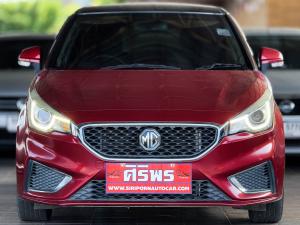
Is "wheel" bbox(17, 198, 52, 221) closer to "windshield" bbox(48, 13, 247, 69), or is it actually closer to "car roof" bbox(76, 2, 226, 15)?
"windshield" bbox(48, 13, 247, 69)

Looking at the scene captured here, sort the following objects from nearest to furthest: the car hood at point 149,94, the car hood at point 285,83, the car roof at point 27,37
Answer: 1. the car hood at point 149,94
2. the car hood at point 285,83
3. the car roof at point 27,37

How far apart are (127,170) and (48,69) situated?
1.48 metres

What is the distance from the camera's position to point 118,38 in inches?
327

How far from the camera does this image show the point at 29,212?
722cm

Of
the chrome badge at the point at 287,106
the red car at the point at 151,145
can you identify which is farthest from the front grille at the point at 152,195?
the chrome badge at the point at 287,106

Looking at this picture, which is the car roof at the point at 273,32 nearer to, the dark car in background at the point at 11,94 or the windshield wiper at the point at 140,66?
the dark car in background at the point at 11,94

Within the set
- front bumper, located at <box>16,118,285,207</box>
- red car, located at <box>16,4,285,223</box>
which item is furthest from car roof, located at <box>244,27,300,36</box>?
front bumper, located at <box>16,118,285,207</box>

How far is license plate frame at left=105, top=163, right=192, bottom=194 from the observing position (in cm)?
660

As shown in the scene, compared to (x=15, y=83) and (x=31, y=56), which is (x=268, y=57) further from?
(x=15, y=83)

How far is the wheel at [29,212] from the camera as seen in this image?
23.6 feet

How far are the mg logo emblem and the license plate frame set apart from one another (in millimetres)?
111

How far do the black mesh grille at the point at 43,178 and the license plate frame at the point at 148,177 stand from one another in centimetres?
→ 33

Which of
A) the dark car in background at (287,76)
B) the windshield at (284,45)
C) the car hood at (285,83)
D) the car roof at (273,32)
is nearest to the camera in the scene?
the dark car in background at (287,76)

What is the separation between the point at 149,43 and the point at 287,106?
7.61ft
